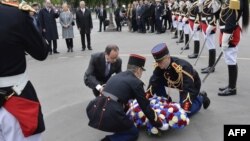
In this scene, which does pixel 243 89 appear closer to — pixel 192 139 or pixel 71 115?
pixel 192 139

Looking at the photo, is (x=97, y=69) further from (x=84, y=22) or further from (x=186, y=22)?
(x=84, y=22)

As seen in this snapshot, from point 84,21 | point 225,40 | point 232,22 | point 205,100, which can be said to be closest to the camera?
point 205,100

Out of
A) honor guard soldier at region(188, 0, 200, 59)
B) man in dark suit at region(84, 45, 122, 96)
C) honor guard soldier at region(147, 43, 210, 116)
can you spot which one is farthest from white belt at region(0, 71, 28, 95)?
honor guard soldier at region(188, 0, 200, 59)

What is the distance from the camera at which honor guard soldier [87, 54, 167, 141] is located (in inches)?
177

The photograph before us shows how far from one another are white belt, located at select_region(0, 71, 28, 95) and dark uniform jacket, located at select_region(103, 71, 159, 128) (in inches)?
72.4

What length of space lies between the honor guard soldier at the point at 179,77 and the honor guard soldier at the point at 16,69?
8.11 feet

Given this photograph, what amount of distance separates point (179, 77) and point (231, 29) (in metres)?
1.62

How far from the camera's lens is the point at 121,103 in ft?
15.1

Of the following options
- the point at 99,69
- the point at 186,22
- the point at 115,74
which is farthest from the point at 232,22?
the point at 186,22

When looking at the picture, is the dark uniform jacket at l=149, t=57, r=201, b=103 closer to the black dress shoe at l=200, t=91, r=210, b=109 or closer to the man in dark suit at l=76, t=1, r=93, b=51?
the black dress shoe at l=200, t=91, r=210, b=109

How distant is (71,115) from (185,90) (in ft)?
6.18

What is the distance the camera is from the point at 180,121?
16.1 ft

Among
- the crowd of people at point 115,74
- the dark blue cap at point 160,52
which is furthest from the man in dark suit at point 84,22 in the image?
the dark blue cap at point 160,52

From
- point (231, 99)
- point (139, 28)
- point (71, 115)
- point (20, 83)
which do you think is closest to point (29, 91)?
point (20, 83)
